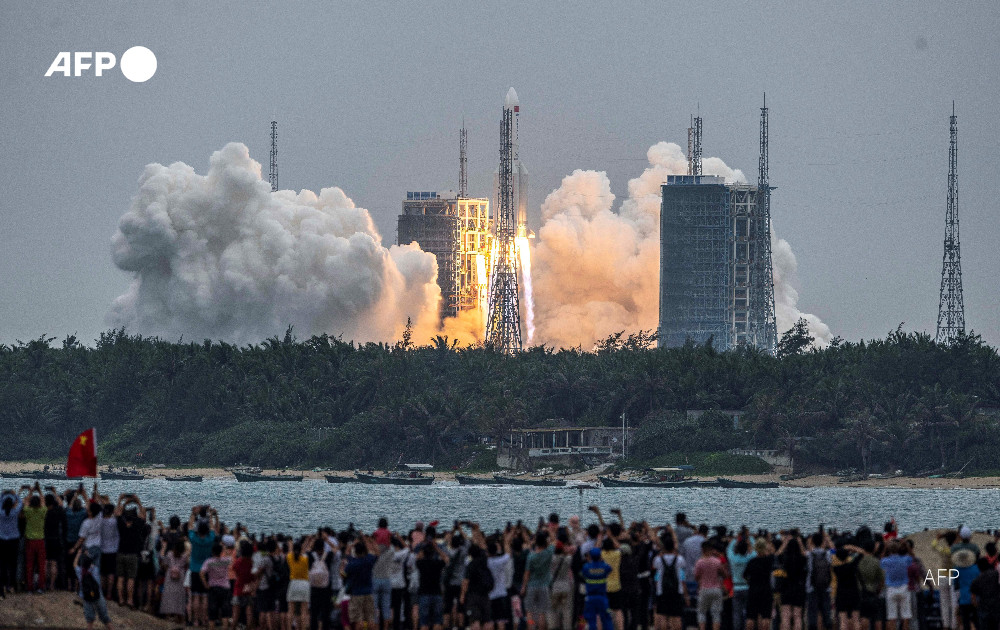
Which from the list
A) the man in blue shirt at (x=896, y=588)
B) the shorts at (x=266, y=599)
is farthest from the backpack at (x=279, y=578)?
the man in blue shirt at (x=896, y=588)

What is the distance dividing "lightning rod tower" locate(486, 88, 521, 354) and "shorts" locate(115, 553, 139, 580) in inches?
5677

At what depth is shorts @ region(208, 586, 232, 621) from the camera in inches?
1373

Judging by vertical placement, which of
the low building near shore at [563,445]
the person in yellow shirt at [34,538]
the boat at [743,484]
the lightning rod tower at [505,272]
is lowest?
the person in yellow shirt at [34,538]

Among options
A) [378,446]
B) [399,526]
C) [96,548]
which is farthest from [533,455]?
[96,548]

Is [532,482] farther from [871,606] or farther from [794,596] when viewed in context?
[871,606]

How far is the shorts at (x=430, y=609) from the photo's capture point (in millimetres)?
32844

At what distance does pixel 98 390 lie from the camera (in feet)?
599

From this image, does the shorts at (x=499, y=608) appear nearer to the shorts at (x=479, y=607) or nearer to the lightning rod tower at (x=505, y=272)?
the shorts at (x=479, y=607)

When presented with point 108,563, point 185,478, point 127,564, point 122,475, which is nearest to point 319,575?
point 127,564

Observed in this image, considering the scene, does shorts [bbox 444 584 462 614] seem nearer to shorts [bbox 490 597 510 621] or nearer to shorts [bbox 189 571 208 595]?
shorts [bbox 490 597 510 621]

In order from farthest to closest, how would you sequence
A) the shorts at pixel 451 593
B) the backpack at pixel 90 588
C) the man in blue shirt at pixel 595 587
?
the backpack at pixel 90 588 → the shorts at pixel 451 593 → the man in blue shirt at pixel 595 587

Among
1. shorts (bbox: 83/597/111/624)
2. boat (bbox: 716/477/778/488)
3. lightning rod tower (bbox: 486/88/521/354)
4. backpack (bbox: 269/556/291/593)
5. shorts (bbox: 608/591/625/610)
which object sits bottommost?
shorts (bbox: 83/597/111/624)

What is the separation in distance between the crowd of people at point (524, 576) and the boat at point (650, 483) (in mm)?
108872

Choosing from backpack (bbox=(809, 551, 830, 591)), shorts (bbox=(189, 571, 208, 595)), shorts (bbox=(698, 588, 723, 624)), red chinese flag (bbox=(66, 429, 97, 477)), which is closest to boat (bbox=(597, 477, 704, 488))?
red chinese flag (bbox=(66, 429, 97, 477))
